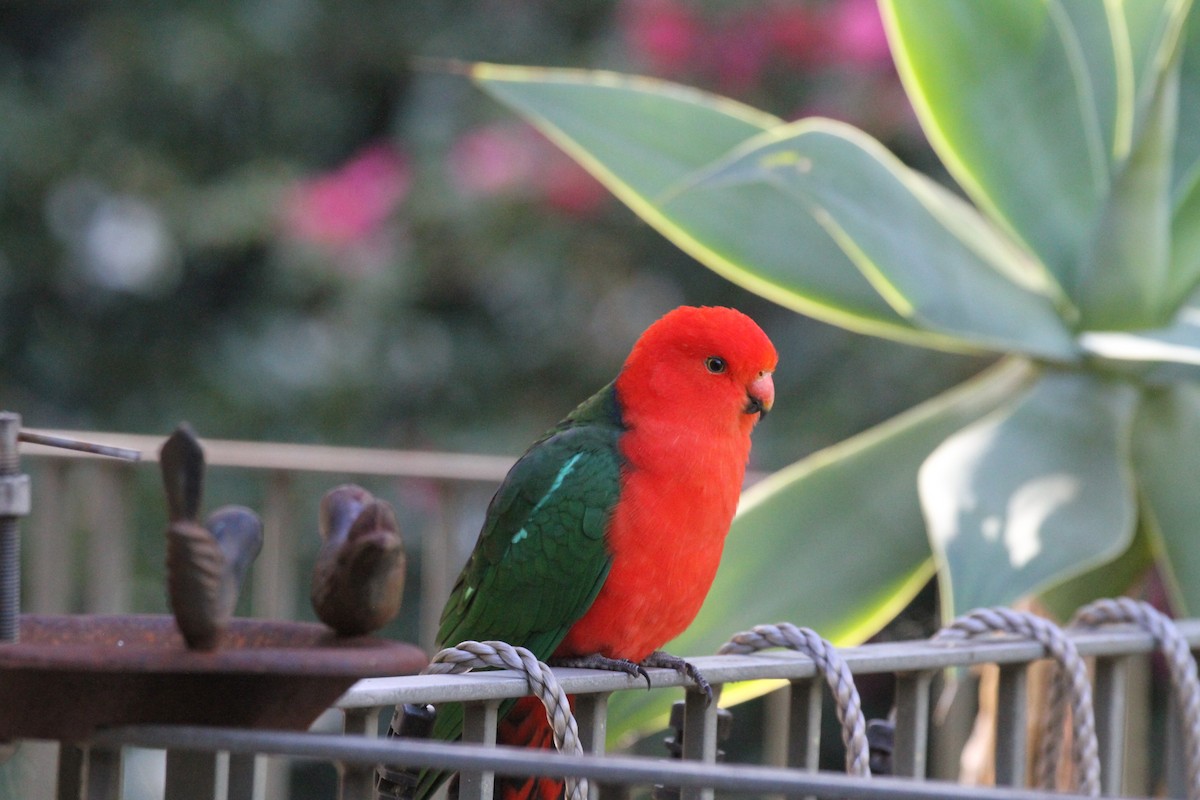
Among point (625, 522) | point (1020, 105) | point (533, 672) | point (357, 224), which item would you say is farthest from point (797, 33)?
point (533, 672)

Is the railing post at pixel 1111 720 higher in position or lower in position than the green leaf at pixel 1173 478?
lower

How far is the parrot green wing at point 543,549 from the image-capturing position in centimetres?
117

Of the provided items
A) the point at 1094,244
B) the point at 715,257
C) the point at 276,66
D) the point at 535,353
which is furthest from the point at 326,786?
the point at 1094,244

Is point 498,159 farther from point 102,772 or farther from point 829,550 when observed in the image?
point 102,772

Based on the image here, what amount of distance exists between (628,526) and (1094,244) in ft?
2.18

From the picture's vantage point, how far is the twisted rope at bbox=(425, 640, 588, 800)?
0.83 m

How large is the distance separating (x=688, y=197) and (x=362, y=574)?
3.16 ft

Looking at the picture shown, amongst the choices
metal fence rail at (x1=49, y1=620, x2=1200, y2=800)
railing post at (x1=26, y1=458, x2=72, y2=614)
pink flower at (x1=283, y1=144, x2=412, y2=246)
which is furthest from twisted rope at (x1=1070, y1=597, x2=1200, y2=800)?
pink flower at (x1=283, y1=144, x2=412, y2=246)

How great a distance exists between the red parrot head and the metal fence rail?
0.29m

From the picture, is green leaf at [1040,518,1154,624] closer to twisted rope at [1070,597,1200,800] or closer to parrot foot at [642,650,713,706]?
twisted rope at [1070,597,1200,800]

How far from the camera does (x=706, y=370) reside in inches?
49.3

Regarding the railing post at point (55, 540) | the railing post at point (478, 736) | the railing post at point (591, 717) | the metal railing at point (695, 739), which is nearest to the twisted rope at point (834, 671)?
the metal railing at point (695, 739)

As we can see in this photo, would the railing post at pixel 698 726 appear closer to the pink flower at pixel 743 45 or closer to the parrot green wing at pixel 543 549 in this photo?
the parrot green wing at pixel 543 549

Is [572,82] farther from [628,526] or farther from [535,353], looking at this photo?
[535,353]
